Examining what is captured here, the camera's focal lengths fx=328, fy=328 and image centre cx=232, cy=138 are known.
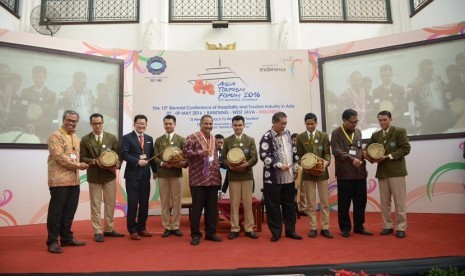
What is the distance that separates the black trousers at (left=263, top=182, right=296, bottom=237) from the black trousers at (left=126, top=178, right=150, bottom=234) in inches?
61.4

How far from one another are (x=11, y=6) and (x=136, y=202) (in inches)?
288

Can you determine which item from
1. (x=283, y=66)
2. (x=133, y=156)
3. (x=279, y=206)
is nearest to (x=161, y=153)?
(x=133, y=156)

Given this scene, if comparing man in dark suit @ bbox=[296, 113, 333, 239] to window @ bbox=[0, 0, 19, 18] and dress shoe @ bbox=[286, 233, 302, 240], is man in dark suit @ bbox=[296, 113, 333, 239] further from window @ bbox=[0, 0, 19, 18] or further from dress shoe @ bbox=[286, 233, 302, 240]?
window @ bbox=[0, 0, 19, 18]

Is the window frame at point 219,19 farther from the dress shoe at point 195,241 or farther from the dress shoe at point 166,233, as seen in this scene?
the dress shoe at point 195,241

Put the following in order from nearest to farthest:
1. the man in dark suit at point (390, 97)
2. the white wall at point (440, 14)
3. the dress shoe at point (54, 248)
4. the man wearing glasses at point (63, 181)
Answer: the dress shoe at point (54, 248), the man wearing glasses at point (63, 181), the man in dark suit at point (390, 97), the white wall at point (440, 14)

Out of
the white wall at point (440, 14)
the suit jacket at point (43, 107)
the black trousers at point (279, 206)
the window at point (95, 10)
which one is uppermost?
Result: the window at point (95, 10)

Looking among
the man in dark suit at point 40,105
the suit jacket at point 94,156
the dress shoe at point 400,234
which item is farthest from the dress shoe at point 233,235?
the man in dark suit at point 40,105

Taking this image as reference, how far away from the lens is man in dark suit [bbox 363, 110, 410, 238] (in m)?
3.94

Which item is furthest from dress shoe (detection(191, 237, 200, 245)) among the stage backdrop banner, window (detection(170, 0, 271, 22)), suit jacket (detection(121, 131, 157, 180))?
window (detection(170, 0, 271, 22))

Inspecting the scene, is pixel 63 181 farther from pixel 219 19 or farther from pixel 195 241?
pixel 219 19

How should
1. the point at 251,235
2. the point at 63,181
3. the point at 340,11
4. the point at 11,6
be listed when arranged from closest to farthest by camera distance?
the point at 63,181, the point at 251,235, the point at 11,6, the point at 340,11

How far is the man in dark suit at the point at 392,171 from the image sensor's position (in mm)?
3943

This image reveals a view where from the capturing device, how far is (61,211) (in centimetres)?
358

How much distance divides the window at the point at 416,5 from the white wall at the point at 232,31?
12 centimetres
